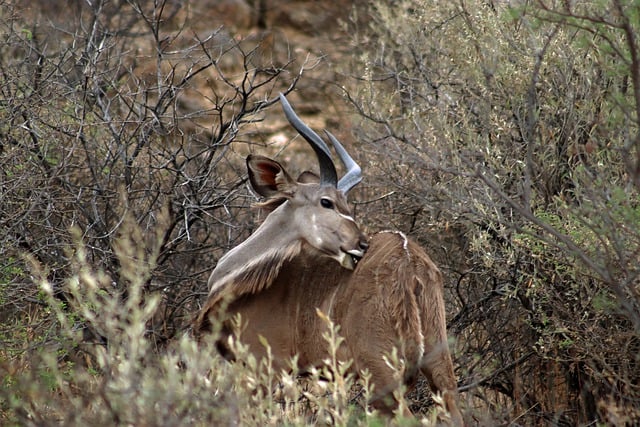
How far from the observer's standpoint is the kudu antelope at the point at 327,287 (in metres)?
5.15

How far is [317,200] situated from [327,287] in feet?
1.90

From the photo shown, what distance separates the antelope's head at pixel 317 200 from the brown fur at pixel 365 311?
0.09 metres

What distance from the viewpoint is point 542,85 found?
6.33 metres

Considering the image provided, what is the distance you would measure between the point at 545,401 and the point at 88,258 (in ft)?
9.91

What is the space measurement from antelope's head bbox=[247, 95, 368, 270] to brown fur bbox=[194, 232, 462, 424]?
0.09 metres

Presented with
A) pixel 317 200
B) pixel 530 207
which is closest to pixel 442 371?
pixel 530 207

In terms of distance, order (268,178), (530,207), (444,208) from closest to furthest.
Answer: (444,208) < (530,207) < (268,178)

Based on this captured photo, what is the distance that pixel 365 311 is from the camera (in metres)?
5.29

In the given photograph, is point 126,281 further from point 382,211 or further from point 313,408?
point 382,211

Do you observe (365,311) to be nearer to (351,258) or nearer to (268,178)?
(351,258)

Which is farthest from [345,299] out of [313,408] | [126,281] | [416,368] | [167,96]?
[167,96]

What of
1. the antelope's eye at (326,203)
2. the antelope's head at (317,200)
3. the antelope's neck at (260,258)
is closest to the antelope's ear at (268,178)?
the antelope's head at (317,200)

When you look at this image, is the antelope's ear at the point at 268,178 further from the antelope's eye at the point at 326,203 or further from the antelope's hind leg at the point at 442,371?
the antelope's hind leg at the point at 442,371

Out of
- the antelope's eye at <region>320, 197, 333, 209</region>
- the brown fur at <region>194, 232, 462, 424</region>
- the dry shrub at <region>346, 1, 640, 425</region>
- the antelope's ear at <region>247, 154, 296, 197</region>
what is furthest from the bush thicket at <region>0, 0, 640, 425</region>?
the antelope's eye at <region>320, 197, 333, 209</region>
